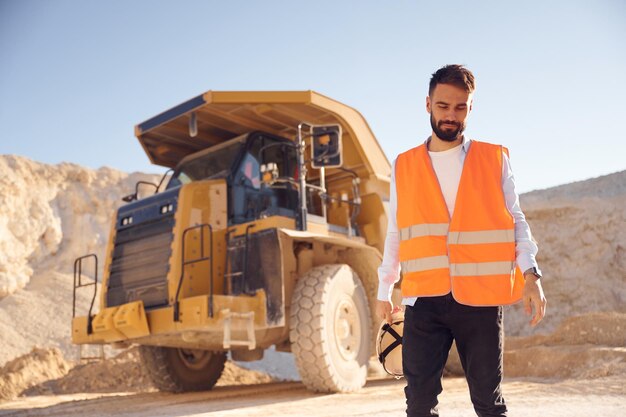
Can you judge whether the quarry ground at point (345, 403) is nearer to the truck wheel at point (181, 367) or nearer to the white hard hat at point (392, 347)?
the truck wheel at point (181, 367)

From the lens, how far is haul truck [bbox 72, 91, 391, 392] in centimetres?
641

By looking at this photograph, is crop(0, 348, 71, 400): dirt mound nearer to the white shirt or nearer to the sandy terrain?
the sandy terrain

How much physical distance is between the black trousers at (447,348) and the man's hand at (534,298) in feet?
0.42

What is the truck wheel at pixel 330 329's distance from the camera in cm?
644

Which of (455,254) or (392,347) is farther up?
(455,254)

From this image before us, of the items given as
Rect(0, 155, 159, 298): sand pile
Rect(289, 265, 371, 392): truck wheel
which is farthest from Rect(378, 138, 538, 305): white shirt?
Rect(0, 155, 159, 298): sand pile

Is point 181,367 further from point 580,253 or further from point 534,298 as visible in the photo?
point 580,253

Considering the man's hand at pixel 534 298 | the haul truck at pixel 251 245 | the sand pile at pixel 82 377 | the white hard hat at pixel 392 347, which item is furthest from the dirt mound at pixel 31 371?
the man's hand at pixel 534 298

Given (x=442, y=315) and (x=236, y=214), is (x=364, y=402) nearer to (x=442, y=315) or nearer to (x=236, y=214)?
(x=236, y=214)

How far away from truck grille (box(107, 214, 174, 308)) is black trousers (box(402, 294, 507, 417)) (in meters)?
4.54

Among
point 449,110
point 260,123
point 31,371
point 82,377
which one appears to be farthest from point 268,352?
point 449,110

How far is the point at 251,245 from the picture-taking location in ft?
21.8

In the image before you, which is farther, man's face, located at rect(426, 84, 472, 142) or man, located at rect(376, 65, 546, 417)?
man's face, located at rect(426, 84, 472, 142)

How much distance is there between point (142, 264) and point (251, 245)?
1.29m
